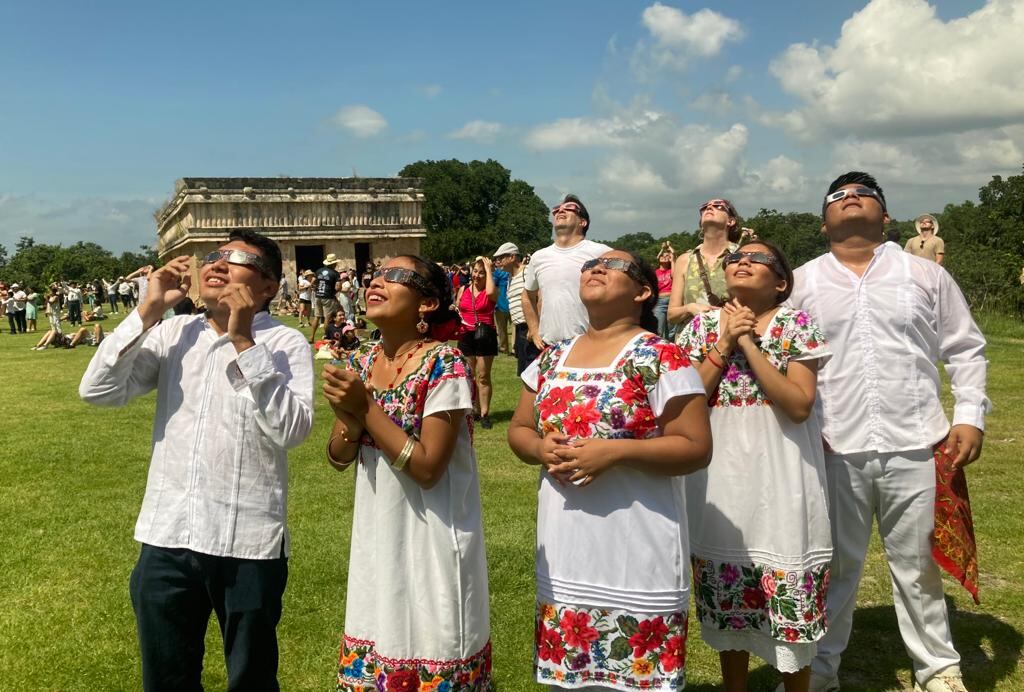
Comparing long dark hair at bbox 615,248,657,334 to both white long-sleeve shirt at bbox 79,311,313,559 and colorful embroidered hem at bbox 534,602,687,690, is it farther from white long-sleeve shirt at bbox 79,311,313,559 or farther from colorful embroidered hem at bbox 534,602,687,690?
white long-sleeve shirt at bbox 79,311,313,559

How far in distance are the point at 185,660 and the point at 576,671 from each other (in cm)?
136

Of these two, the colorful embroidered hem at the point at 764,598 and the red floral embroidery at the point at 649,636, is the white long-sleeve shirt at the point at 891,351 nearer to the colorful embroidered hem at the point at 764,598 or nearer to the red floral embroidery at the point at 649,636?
the colorful embroidered hem at the point at 764,598

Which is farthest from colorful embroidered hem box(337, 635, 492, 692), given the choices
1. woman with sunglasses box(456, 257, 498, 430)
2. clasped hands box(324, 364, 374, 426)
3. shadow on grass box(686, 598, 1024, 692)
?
woman with sunglasses box(456, 257, 498, 430)

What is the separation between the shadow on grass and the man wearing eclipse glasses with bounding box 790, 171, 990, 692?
31 centimetres

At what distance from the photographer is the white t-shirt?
24.2 feet

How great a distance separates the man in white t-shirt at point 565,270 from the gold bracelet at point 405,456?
4698 mm

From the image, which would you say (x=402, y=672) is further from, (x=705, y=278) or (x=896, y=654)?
(x=705, y=278)

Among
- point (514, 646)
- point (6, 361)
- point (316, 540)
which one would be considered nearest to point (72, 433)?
point (316, 540)

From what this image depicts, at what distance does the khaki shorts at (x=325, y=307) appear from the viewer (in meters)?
19.5

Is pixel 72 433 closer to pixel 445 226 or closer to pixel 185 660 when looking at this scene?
pixel 185 660

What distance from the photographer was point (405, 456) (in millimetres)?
2768

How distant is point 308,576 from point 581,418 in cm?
335

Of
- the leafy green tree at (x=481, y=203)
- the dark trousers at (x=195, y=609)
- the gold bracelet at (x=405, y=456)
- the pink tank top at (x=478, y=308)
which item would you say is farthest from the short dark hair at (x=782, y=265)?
the leafy green tree at (x=481, y=203)

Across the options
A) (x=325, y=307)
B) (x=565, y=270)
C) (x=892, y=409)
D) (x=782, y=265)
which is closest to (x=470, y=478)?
(x=782, y=265)
